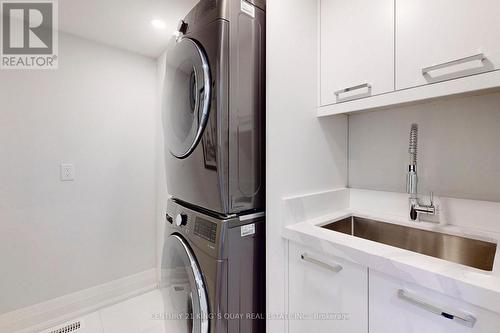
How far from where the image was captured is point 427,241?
3.49 feet

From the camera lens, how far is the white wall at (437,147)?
99cm

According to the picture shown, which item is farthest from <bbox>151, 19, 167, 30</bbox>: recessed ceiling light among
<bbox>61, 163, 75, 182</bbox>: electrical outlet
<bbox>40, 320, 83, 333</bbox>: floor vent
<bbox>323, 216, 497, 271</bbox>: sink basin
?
<bbox>40, 320, 83, 333</bbox>: floor vent

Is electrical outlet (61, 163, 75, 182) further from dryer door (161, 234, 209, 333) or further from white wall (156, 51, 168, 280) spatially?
dryer door (161, 234, 209, 333)

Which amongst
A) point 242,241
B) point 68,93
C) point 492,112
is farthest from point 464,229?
point 68,93

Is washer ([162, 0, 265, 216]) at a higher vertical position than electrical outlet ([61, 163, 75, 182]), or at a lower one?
higher

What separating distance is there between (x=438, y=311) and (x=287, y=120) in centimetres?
86

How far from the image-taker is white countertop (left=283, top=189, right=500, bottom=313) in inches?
23.2

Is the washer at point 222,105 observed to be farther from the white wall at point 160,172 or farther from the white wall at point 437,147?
the white wall at point 160,172

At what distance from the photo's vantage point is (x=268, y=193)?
1060 mm

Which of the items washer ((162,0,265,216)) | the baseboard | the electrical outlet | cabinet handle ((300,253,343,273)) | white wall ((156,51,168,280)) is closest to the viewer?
cabinet handle ((300,253,343,273))

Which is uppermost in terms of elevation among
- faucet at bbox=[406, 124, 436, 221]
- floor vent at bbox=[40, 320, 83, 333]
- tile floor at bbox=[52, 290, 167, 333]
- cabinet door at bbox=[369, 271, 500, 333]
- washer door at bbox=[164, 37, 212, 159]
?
washer door at bbox=[164, 37, 212, 159]

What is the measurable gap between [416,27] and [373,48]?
160mm

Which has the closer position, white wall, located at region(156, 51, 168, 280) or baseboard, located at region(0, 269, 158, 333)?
Result: baseboard, located at region(0, 269, 158, 333)

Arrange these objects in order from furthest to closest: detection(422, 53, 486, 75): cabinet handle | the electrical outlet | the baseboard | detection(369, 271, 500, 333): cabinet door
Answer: the electrical outlet < the baseboard < detection(422, 53, 486, 75): cabinet handle < detection(369, 271, 500, 333): cabinet door
